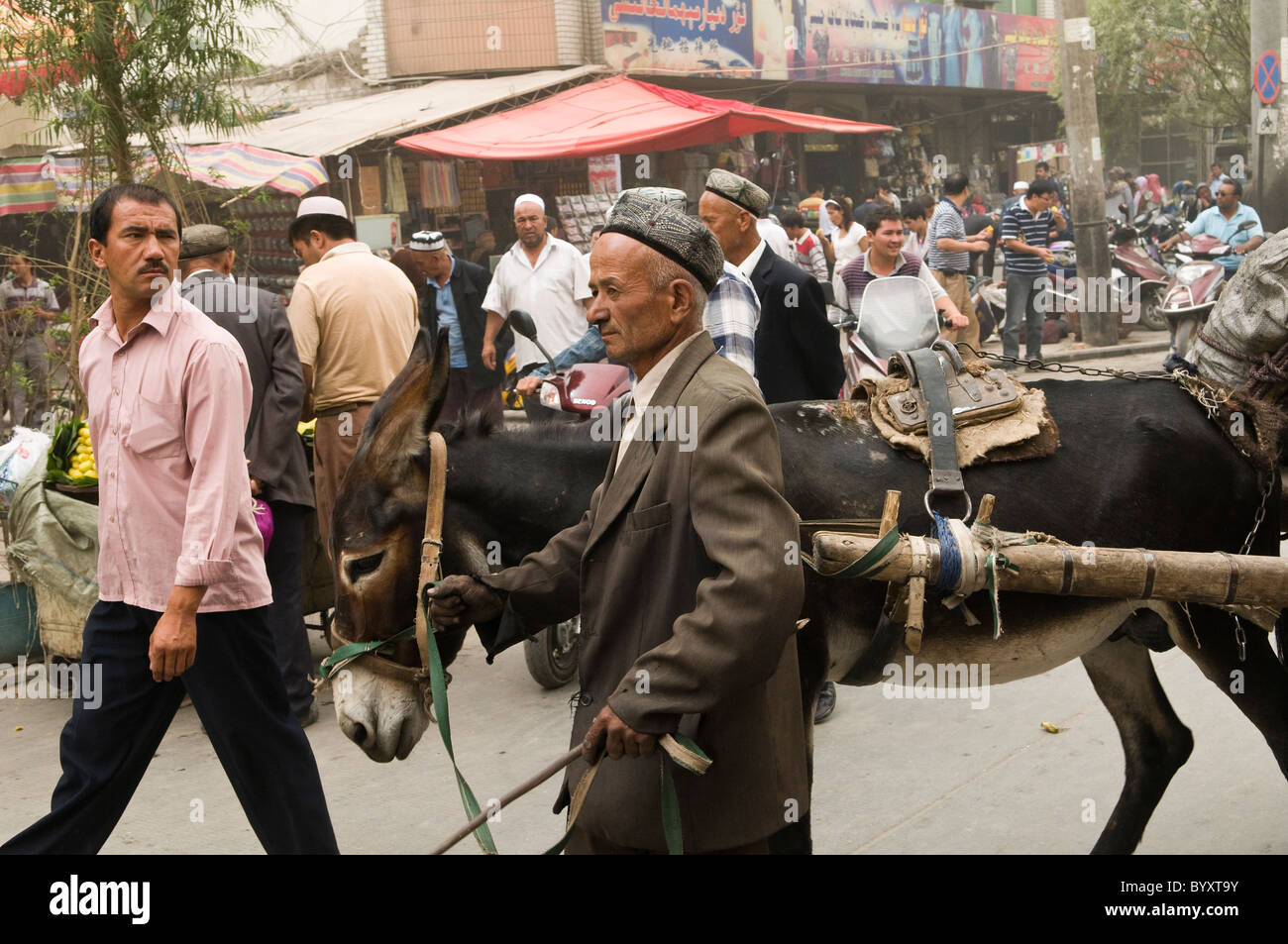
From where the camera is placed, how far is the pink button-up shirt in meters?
3.32

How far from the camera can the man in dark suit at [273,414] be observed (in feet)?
18.2

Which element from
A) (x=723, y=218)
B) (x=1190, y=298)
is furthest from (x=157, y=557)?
(x=1190, y=298)

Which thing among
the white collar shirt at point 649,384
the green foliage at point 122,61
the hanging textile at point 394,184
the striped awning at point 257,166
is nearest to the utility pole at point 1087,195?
the hanging textile at point 394,184

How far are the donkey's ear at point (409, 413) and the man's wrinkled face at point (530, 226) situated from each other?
5.82m

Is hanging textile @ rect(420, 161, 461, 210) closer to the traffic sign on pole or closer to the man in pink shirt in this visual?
the traffic sign on pole

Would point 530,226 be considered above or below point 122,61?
below

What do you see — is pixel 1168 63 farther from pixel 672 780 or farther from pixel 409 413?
pixel 672 780

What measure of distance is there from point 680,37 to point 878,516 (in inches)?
795

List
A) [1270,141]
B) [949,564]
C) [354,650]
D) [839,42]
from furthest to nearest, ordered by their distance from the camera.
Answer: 1. [839,42]
2. [1270,141]
3. [354,650]
4. [949,564]

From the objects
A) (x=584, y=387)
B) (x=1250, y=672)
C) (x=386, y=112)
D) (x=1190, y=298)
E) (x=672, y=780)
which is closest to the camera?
(x=672, y=780)

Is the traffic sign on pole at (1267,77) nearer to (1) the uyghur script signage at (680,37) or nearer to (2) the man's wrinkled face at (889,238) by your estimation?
(2) the man's wrinkled face at (889,238)

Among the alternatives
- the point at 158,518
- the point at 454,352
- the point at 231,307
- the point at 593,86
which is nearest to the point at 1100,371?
the point at 158,518

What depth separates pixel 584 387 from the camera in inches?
239

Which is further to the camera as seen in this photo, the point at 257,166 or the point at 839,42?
the point at 839,42
